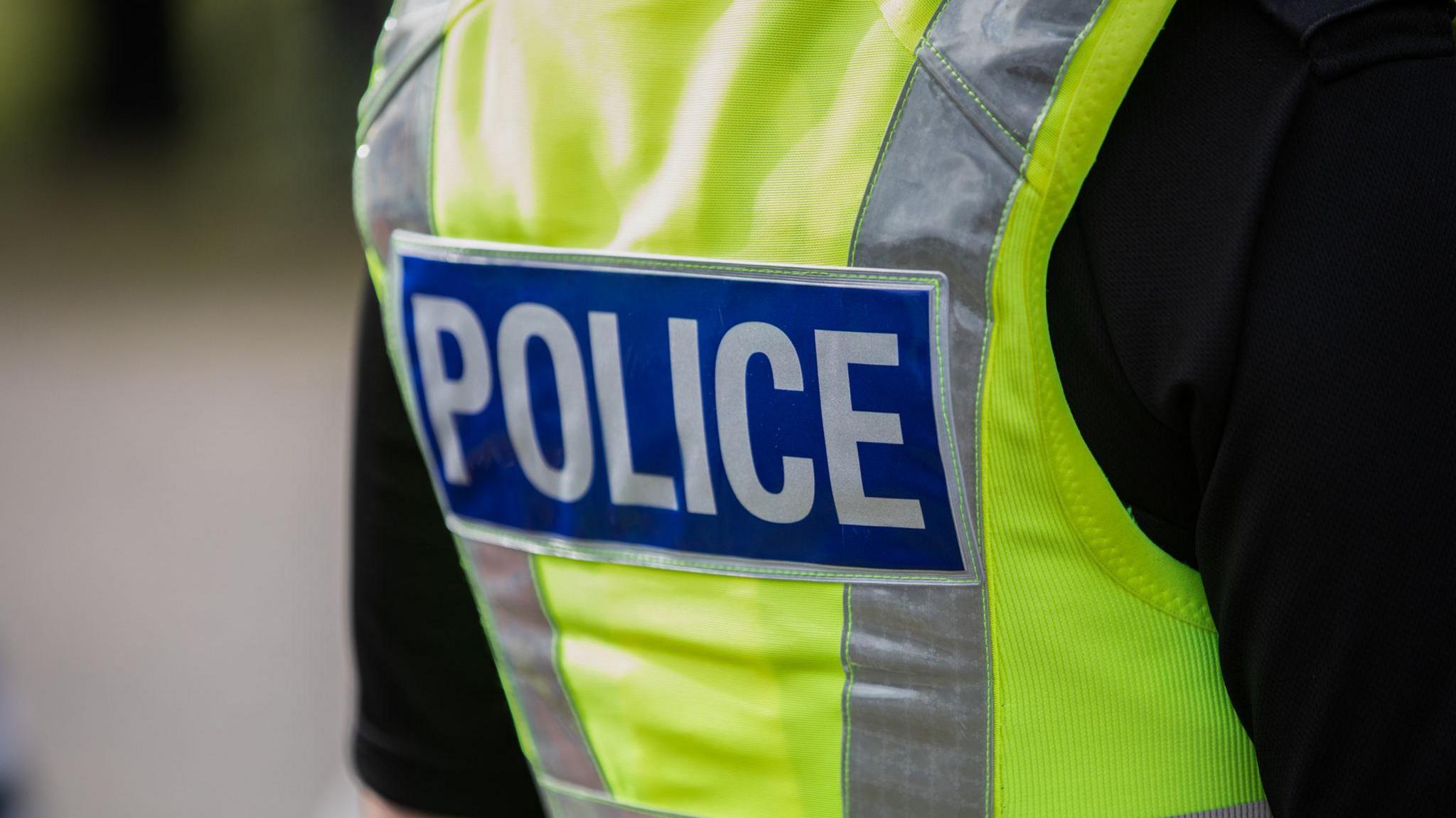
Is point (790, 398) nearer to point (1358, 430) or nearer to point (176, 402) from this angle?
point (1358, 430)

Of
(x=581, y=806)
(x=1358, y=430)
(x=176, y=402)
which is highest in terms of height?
(x=1358, y=430)

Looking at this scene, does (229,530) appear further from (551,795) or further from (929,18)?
(929,18)

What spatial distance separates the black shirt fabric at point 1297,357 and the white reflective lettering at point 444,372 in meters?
0.38

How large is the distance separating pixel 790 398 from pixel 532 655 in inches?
11.8

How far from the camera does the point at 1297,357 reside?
659 mm

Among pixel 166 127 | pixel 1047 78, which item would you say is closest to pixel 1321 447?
pixel 1047 78

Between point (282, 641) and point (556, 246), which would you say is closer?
point (556, 246)

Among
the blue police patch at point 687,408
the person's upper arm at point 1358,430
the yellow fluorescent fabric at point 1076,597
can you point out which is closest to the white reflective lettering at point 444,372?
the blue police patch at point 687,408

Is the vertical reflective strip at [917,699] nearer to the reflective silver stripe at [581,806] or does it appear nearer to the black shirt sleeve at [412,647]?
the reflective silver stripe at [581,806]

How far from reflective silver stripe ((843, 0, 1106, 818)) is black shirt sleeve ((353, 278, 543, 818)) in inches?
14.5

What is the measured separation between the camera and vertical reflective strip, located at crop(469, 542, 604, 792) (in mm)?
976

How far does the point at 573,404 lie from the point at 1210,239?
1.28ft

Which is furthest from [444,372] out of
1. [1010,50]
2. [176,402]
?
[176,402]

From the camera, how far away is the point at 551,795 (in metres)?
1.05
